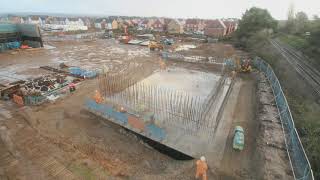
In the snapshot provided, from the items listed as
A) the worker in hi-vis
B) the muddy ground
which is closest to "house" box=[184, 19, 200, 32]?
the muddy ground

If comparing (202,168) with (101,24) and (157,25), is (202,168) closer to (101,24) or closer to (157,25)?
(157,25)

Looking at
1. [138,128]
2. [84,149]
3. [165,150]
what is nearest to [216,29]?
[138,128]

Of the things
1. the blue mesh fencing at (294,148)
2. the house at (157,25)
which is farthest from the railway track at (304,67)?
the house at (157,25)

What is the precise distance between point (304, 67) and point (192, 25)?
188 ft

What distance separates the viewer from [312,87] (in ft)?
40.5

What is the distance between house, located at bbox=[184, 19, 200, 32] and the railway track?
5006cm

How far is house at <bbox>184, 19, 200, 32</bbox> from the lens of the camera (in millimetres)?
67938

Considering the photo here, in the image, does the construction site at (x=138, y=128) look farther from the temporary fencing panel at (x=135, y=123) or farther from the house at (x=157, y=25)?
the house at (x=157, y=25)

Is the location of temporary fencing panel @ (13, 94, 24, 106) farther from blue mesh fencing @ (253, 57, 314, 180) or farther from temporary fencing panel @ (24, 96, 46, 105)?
blue mesh fencing @ (253, 57, 314, 180)

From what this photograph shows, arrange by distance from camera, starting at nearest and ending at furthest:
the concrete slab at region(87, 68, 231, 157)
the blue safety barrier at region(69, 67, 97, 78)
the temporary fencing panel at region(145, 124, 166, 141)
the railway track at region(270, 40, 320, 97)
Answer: the temporary fencing panel at region(145, 124, 166, 141) < the concrete slab at region(87, 68, 231, 157) < the railway track at region(270, 40, 320, 97) < the blue safety barrier at region(69, 67, 97, 78)

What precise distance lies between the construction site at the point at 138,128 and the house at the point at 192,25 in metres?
53.7

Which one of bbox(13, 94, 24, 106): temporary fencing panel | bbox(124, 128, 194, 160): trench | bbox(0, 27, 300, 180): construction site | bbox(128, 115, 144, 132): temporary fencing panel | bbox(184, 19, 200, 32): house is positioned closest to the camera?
bbox(0, 27, 300, 180): construction site

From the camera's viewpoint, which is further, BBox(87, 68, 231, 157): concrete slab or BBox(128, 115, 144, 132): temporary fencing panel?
BBox(128, 115, 144, 132): temporary fencing panel

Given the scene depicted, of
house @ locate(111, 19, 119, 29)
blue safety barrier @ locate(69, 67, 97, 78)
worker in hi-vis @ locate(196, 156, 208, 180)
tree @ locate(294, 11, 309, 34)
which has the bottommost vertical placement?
worker in hi-vis @ locate(196, 156, 208, 180)
